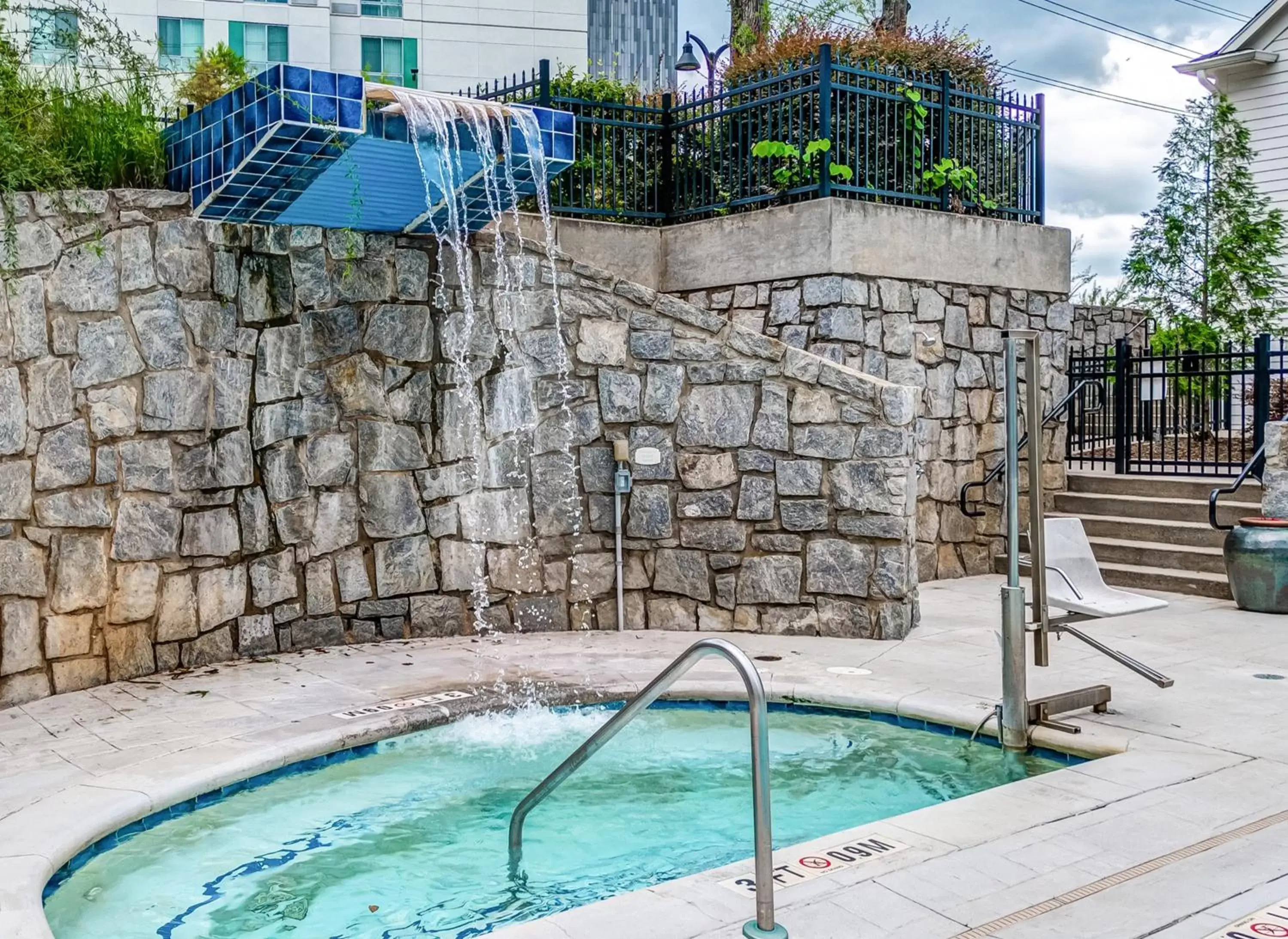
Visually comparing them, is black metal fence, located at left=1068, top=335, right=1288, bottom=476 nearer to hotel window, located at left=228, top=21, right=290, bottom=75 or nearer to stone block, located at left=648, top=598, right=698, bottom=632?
stone block, located at left=648, top=598, right=698, bottom=632

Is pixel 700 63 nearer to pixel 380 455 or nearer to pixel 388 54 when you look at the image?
pixel 380 455

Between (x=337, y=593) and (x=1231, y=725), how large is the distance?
4937mm

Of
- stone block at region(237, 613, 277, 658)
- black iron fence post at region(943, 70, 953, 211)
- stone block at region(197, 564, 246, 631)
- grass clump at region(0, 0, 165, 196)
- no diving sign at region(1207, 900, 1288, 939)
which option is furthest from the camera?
black iron fence post at region(943, 70, 953, 211)

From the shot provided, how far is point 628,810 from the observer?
4.82 m

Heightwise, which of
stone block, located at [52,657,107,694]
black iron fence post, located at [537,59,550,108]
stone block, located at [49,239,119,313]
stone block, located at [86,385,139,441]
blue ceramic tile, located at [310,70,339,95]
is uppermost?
black iron fence post, located at [537,59,550,108]

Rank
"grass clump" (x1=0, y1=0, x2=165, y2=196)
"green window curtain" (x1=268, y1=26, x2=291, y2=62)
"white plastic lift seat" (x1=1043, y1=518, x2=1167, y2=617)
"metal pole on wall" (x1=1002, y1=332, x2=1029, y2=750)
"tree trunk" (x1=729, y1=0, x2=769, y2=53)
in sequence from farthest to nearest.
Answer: "green window curtain" (x1=268, y1=26, x2=291, y2=62) → "tree trunk" (x1=729, y1=0, x2=769, y2=53) → "grass clump" (x1=0, y1=0, x2=165, y2=196) → "white plastic lift seat" (x1=1043, y1=518, x2=1167, y2=617) → "metal pole on wall" (x1=1002, y1=332, x2=1029, y2=750)

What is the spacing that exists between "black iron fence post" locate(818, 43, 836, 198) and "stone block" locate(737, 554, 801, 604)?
9.75 feet

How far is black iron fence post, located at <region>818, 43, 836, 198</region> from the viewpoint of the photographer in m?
8.80

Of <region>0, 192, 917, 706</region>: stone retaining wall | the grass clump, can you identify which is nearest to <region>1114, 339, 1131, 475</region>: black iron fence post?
<region>0, 192, 917, 706</region>: stone retaining wall

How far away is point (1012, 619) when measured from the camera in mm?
4961

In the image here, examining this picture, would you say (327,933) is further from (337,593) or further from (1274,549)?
(1274,549)

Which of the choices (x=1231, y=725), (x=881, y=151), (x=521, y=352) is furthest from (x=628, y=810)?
(x=881, y=151)

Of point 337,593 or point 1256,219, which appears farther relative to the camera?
point 1256,219

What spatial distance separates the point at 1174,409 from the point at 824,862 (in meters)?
9.96
